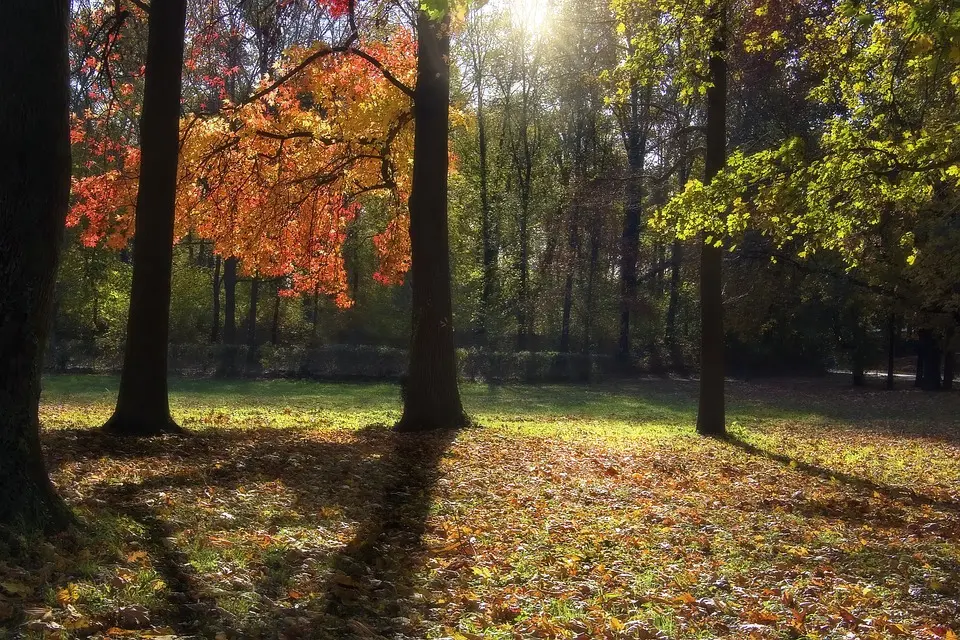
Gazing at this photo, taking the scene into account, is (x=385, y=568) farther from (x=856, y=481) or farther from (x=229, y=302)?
(x=229, y=302)

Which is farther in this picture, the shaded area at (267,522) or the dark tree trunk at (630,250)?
the dark tree trunk at (630,250)

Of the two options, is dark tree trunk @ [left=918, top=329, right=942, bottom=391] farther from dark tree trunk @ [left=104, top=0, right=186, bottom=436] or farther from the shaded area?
dark tree trunk @ [left=104, top=0, right=186, bottom=436]

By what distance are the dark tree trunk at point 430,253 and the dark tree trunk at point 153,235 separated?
3.57 metres

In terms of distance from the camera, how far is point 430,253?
11867 millimetres

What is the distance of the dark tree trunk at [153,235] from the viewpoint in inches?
373

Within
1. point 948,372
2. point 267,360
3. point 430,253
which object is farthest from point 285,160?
point 948,372

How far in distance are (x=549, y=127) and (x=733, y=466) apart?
2941 centimetres

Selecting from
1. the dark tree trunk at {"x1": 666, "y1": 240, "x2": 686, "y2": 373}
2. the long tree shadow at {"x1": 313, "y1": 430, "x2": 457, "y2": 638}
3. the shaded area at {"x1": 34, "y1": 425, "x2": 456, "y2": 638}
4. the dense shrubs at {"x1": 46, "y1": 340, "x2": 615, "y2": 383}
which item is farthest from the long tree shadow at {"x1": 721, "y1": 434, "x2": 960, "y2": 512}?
the dark tree trunk at {"x1": 666, "y1": 240, "x2": 686, "y2": 373}

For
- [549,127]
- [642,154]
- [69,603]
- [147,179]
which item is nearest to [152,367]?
[147,179]

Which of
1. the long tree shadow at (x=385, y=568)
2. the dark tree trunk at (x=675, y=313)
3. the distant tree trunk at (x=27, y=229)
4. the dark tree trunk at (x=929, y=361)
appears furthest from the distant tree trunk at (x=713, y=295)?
the dark tree trunk at (x=675, y=313)

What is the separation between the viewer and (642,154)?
33531mm

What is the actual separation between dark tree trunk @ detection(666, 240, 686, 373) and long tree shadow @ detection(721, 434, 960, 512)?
67.4 feet

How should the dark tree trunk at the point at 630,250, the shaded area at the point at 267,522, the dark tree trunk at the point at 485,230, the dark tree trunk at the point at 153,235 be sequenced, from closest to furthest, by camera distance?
the shaded area at the point at 267,522
the dark tree trunk at the point at 153,235
the dark tree trunk at the point at 630,250
the dark tree trunk at the point at 485,230

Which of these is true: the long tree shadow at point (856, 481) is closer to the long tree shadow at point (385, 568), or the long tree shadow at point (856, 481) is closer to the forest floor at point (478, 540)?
the forest floor at point (478, 540)
